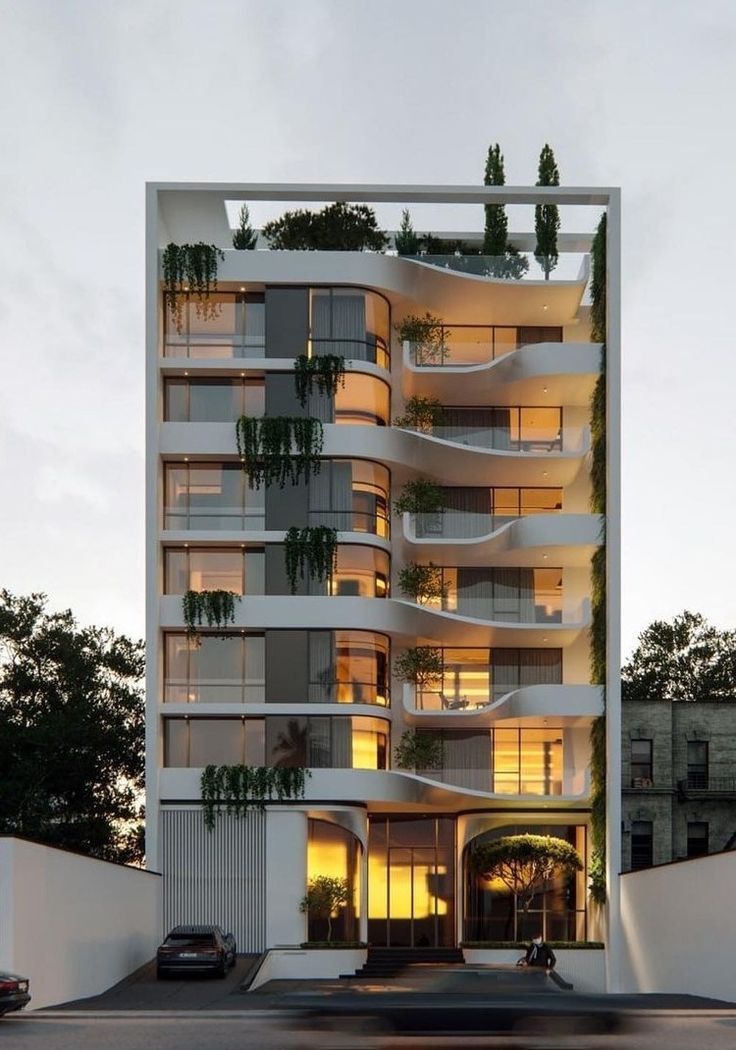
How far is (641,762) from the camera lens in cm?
6234

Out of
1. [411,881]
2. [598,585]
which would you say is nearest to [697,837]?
[411,881]

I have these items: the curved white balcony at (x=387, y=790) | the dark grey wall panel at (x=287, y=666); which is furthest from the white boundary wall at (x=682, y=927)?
the dark grey wall panel at (x=287, y=666)

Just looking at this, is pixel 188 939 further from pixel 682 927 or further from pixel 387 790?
pixel 682 927

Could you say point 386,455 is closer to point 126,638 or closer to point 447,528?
point 447,528

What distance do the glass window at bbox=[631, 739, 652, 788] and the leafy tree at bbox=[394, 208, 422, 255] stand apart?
73.1 ft

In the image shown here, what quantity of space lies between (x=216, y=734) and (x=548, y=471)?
14.2 meters

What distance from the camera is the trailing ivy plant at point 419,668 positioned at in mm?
50969

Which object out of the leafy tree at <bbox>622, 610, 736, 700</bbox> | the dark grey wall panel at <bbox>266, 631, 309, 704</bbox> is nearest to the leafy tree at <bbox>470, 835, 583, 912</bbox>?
the dark grey wall panel at <bbox>266, 631, 309, 704</bbox>

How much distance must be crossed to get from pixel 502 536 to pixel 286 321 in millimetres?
9824

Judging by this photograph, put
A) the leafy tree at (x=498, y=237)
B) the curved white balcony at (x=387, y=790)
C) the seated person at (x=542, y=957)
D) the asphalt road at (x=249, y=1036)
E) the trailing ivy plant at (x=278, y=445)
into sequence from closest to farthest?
the asphalt road at (x=249, y=1036)
the seated person at (x=542, y=957)
the curved white balcony at (x=387, y=790)
the trailing ivy plant at (x=278, y=445)
the leafy tree at (x=498, y=237)

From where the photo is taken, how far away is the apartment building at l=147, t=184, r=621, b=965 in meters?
47.9

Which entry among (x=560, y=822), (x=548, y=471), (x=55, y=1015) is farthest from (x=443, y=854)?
(x=55, y=1015)

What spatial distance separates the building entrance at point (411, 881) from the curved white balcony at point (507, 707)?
3.64 m

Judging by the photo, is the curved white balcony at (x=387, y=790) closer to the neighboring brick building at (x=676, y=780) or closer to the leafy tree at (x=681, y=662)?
the neighboring brick building at (x=676, y=780)
